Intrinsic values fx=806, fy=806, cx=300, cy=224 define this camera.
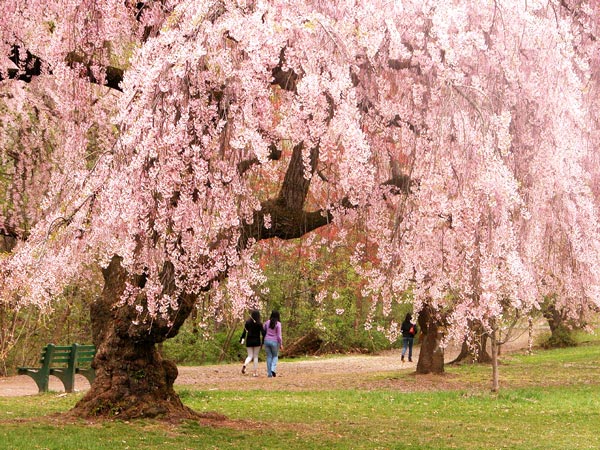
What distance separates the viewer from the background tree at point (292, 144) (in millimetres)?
6223

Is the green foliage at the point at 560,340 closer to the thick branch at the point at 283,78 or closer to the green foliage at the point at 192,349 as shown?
the green foliage at the point at 192,349

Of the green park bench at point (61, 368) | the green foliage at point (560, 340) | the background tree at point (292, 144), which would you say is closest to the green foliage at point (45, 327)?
the green park bench at point (61, 368)

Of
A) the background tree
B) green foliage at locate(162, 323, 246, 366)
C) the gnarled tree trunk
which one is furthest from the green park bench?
green foliage at locate(162, 323, 246, 366)

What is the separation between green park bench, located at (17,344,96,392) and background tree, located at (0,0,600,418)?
4.37 metres

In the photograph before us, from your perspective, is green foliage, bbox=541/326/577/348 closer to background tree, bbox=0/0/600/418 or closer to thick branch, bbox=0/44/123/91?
background tree, bbox=0/0/600/418

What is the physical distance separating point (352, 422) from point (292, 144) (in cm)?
398

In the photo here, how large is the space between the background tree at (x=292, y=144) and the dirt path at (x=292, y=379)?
635 centimetres

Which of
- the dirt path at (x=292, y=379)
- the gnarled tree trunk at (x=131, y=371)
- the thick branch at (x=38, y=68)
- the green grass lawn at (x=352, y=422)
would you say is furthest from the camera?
the dirt path at (x=292, y=379)

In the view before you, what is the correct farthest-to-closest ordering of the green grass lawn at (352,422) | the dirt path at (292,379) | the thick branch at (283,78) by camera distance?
the dirt path at (292,379) < the green grass lawn at (352,422) < the thick branch at (283,78)

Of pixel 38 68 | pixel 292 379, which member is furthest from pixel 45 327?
pixel 38 68

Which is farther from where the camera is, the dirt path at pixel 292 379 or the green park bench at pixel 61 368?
the dirt path at pixel 292 379

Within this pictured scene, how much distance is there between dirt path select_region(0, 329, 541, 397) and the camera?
15.3 meters

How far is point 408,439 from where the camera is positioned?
877cm

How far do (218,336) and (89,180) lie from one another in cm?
1856
